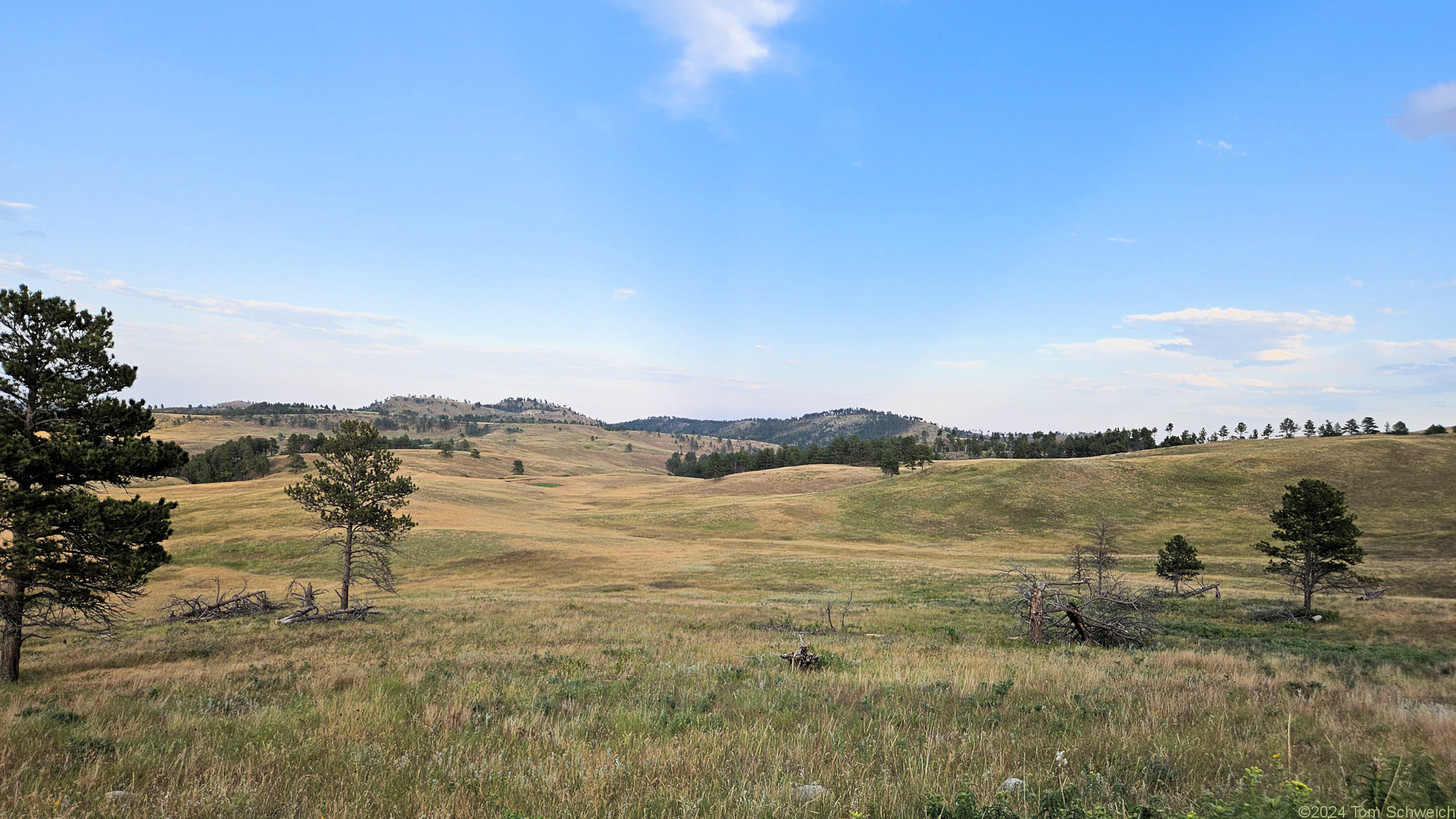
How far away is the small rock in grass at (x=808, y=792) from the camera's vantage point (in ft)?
14.5

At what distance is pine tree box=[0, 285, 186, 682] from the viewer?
45.8ft

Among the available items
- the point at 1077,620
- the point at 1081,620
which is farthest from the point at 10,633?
the point at 1081,620

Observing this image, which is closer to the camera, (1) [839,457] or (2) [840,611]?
(2) [840,611]

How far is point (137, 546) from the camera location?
1535cm

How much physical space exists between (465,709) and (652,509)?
8612cm

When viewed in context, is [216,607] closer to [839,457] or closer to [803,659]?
[803,659]

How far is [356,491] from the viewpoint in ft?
96.5

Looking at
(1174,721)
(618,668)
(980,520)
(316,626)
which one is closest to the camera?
(1174,721)

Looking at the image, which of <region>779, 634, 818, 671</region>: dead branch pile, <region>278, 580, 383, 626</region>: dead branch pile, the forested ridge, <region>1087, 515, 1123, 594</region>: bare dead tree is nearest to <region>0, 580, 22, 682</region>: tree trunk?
<region>278, 580, 383, 626</region>: dead branch pile

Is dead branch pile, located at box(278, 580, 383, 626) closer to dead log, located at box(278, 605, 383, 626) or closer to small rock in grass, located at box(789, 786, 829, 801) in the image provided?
dead log, located at box(278, 605, 383, 626)

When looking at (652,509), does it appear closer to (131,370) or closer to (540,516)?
(540,516)

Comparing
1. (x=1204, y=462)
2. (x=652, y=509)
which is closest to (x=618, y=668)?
(x=652, y=509)

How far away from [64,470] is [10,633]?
4.44 m

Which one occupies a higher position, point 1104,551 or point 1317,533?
point 1317,533
